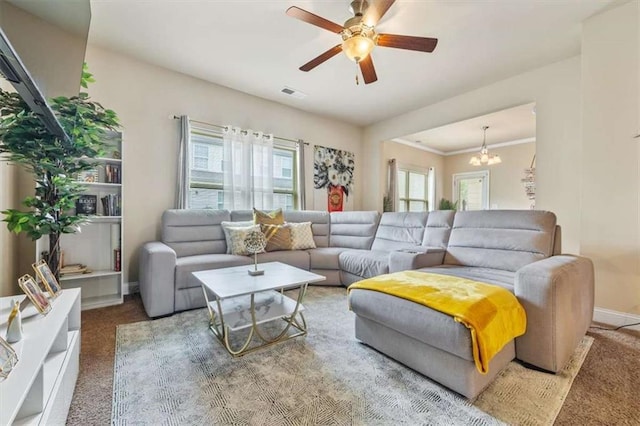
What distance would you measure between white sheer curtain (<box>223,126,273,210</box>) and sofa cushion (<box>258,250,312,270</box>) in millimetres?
956

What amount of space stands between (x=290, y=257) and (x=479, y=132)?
177 inches

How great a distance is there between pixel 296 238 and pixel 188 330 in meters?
1.69

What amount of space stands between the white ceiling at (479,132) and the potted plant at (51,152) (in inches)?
174

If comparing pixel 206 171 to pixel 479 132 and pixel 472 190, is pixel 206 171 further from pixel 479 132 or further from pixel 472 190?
pixel 472 190

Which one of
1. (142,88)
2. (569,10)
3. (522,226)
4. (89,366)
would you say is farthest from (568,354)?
(142,88)

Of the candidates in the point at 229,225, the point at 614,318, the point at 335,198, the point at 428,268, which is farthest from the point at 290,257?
the point at 614,318

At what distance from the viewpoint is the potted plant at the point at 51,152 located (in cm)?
156

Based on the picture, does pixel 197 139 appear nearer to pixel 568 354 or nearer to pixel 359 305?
pixel 359 305

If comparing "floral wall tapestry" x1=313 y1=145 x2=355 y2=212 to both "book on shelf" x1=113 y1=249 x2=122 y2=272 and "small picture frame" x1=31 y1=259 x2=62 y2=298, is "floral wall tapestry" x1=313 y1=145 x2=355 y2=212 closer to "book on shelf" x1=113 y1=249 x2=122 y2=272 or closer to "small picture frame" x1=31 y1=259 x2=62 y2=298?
"book on shelf" x1=113 y1=249 x2=122 y2=272

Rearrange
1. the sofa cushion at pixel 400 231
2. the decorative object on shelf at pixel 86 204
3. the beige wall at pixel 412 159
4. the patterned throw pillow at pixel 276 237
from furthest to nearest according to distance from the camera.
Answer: the beige wall at pixel 412 159 → the patterned throw pillow at pixel 276 237 → the sofa cushion at pixel 400 231 → the decorative object on shelf at pixel 86 204

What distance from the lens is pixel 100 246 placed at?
2.86 metres

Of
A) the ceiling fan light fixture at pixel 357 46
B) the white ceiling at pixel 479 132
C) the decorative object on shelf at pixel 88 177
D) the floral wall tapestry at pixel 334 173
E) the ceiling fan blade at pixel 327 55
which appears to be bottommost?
the decorative object on shelf at pixel 88 177

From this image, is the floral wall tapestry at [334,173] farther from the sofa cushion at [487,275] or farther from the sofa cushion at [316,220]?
the sofa cushion at [487,275]

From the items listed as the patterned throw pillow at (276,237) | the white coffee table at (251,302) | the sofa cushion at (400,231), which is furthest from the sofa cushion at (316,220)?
the white coffee table at (251,302)
